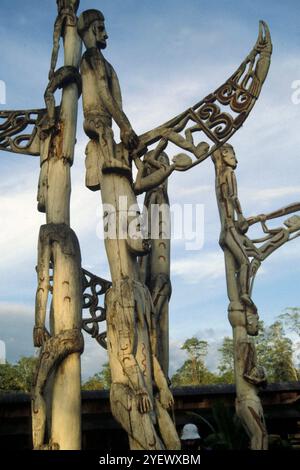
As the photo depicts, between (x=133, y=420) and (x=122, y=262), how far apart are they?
59.3 inches

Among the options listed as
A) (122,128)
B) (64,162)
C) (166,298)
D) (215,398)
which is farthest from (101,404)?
(122,128)

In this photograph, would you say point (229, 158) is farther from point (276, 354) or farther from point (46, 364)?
point (276, 354)

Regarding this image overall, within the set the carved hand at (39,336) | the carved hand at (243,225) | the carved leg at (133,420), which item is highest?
the carved hand at (243,225)

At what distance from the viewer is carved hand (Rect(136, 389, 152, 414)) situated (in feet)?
17.2

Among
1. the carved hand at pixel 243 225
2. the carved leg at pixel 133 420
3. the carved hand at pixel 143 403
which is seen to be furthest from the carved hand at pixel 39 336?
the carved hand at pixel 243 225

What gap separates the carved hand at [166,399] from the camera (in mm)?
5617

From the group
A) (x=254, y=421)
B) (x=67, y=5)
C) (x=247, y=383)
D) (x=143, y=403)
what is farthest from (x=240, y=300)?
(x=67, y=5)

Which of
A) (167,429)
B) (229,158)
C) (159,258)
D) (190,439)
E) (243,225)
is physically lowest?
(190,439)

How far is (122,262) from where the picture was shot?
593cm

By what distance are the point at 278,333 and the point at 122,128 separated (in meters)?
29.8

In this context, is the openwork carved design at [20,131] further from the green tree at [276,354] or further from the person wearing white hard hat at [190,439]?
the green tree at [276,354]

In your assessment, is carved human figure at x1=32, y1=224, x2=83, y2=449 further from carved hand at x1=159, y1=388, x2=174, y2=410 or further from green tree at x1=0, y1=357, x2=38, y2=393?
green tree at x1=0, y1=357, x2=38, y2=393
